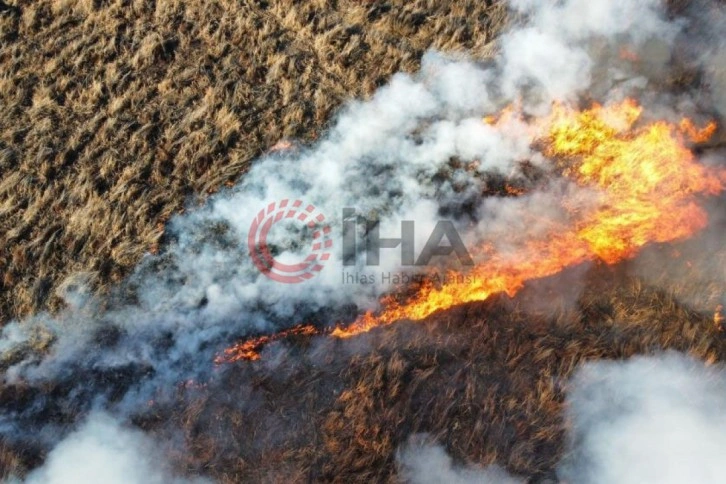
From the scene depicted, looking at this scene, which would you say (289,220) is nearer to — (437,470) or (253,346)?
(253,346)

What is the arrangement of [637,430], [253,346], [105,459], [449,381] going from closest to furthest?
[105,459] < [637,430] < [449,381] < [253,346]

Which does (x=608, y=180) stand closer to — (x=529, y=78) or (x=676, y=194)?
(x=676, y=194)

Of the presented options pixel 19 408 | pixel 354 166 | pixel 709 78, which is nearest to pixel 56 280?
pixel 19 408

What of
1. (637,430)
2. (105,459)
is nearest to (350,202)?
(105,459)

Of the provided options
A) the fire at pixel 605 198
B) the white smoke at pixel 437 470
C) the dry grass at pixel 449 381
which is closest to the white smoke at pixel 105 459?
the dry grass at pixel 449 381

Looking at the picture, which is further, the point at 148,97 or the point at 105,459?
the point at 148,97

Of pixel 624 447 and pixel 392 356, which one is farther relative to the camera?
pixel 392 356

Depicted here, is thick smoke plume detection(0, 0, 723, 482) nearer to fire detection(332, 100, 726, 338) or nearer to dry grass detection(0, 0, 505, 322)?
fire detection(332, 100, 726, 338)

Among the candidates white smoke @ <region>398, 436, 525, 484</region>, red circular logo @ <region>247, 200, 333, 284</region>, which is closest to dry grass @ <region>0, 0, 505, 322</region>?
red circular logo @ <region>247, 200, 333, 284</region>
